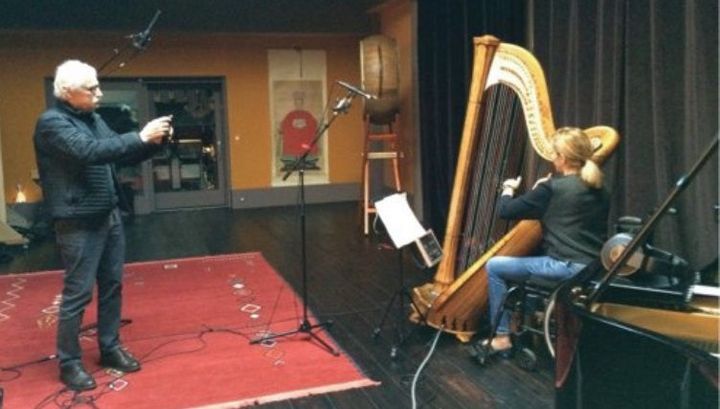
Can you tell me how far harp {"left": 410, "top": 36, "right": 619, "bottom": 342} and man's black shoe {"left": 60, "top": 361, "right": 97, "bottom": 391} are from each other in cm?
178

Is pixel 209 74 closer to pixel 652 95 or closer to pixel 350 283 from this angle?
pixel 350 283

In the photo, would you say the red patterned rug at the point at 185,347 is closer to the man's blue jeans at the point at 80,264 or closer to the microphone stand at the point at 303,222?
the microphone stand at the point at 303,222

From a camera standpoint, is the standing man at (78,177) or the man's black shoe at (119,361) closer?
the standing man at (78,177)

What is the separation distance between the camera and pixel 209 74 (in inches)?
343

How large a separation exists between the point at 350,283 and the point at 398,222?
5.35 feet

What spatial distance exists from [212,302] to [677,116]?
320 centimetres

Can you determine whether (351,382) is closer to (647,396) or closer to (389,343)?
(389,343)

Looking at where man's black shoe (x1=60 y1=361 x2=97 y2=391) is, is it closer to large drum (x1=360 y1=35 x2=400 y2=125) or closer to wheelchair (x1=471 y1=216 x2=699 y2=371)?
wheelchair (x1=471 y1=216 x2=699 y2=371)

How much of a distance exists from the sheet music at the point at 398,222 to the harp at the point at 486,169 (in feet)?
0.72

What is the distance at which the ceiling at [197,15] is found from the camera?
7.49 meters

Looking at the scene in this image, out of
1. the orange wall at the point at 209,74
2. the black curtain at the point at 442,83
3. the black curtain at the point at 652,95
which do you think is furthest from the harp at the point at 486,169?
the orange wall at the point at 209,74

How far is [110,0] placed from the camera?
7.61m

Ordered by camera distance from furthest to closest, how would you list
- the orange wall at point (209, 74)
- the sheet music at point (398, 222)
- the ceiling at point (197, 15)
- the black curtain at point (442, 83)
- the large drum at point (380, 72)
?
1. the orange wall at point (209, 74)
2. the ceiling at point (197, 15)
3. the large drum at point (380, 72)
4. the black curtain at point (442, 83)
5. the sheet music at point (398, 222)

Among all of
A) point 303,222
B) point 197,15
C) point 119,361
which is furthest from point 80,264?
point 197,15
